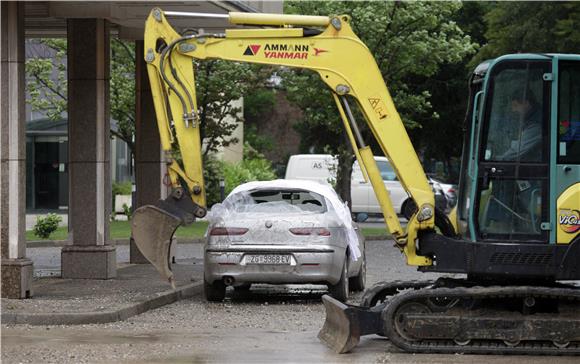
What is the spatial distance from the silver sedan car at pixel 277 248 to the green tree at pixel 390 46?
718 inches

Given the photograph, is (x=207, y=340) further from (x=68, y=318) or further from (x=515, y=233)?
(x=515, y=233)

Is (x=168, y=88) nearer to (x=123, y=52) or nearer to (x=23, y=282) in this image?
(x=23, y=282)

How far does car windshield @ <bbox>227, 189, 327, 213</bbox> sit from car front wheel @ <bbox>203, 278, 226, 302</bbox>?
0.99 meters

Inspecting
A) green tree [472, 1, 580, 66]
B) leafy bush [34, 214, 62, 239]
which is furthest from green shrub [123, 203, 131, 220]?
green tree [472, 1, 580, 66]

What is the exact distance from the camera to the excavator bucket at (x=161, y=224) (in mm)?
13023

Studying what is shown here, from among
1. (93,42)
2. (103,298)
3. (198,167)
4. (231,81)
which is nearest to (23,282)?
(103,298)

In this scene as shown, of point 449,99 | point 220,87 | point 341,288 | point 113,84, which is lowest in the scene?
point 341,288

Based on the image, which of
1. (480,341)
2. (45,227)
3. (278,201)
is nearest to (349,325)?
(480,341)

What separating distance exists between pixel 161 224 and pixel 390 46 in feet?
73.9

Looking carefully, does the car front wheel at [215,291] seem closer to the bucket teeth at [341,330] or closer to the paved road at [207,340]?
the paved road at [207,340]

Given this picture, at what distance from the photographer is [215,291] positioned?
54.2 feet

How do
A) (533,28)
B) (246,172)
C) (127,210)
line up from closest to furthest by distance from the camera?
(533,28)
(127,210)
(246,172)

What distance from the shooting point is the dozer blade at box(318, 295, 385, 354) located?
11.9 metres

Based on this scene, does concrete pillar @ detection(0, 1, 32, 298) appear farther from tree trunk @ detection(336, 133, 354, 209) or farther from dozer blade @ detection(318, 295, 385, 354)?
tree trunk @ detection(336, 133, 354, 209)
